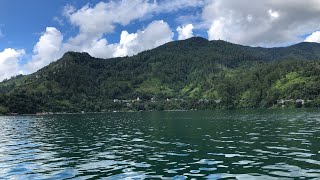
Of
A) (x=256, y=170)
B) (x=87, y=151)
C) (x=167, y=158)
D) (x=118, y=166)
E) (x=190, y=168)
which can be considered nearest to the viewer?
(x=256, y=170)

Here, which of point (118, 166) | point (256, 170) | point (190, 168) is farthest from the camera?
point (118, 166)

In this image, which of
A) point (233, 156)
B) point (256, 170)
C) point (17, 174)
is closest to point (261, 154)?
point (233, 156)

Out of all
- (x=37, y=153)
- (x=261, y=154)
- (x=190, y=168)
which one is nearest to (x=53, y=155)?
(x=37, y=153)

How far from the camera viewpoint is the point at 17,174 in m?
30.4

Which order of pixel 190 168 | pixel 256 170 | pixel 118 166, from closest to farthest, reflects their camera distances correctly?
pixel 256 170, pixel 190 168, pixel 118 166

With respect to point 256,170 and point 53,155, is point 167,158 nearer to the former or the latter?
point 256,170

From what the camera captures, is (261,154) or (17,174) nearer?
(17,174)

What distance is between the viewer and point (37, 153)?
44.8m

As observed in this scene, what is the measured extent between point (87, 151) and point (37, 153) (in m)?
6.21

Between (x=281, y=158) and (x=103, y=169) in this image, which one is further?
(x=281, y=158)

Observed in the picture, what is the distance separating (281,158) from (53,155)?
2595cm

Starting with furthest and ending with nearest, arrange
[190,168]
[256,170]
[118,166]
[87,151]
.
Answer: [87,151] → [118,166] → [190,168] → [256,170]

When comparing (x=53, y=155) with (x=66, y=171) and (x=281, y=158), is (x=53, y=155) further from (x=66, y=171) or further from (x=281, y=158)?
(x=281, y=158)

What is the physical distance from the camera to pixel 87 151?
45531mm
